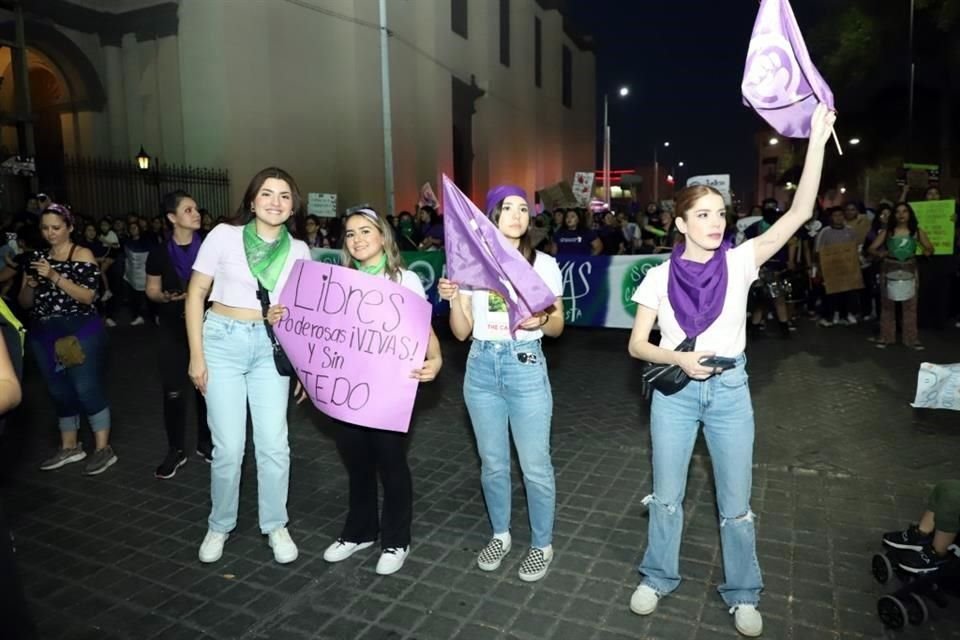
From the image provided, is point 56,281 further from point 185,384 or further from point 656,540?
point 656,540

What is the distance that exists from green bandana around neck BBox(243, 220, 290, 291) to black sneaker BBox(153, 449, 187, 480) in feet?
7.72

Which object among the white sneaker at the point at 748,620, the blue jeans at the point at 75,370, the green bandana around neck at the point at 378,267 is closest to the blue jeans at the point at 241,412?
the green bandana around neck at the point at 378,267

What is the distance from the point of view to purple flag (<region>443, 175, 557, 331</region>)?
3279 mm

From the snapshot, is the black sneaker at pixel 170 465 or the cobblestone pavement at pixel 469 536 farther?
the black sneaker at pixel 170 465

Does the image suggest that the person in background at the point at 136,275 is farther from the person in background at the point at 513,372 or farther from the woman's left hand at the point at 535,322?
the woman's left hand at the point at 535,322

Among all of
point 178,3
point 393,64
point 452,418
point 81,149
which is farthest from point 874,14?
point 81,149

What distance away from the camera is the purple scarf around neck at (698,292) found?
299 centimetres

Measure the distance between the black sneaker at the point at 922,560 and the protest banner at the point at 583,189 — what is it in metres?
16.6

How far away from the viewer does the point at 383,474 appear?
3.82 meters

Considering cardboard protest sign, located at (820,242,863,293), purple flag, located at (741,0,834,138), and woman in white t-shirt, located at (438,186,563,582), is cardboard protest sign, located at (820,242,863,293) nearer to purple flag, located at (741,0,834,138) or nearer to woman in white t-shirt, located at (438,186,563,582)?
purple flag, located at (741,0,834,138)

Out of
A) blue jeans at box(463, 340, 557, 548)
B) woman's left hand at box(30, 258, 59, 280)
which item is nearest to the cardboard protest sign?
blue jeans at box(463, 340, 557, 548)

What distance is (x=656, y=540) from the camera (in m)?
3.36

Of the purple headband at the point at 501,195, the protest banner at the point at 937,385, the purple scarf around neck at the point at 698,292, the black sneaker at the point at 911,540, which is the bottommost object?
the black sneaker at the point at 911,540

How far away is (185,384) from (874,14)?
23851 millimetres
